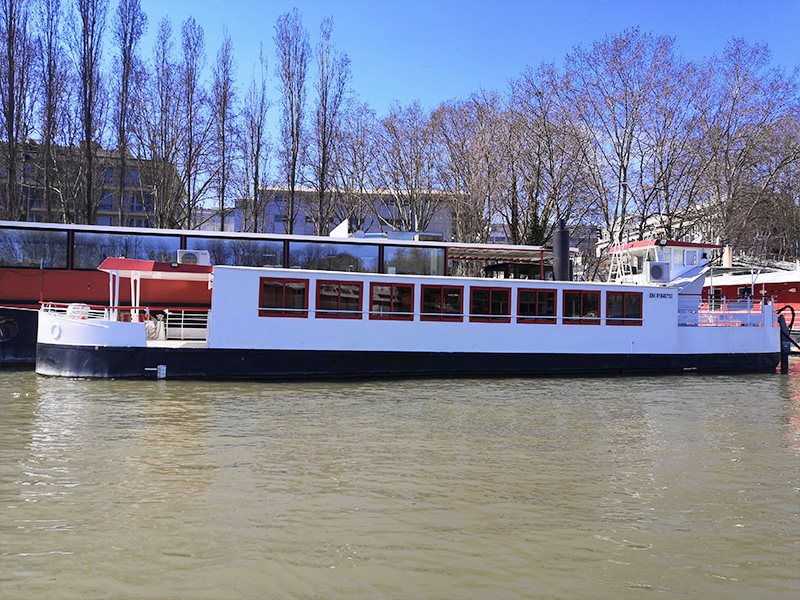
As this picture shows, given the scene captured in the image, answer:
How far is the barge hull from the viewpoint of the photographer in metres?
16.4

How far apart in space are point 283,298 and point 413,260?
494cm

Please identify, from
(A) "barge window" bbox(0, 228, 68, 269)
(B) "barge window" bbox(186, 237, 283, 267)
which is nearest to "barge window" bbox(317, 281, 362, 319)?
(B) "barge window" bbox(186, 237, 283, 267)

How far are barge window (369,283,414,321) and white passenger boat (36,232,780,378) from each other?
3 centimetres

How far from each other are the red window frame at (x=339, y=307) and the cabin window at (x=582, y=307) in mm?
6223

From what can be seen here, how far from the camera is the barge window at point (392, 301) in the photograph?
725 inches

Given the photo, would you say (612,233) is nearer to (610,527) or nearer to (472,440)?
(472,440)

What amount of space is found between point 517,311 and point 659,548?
44.6ft

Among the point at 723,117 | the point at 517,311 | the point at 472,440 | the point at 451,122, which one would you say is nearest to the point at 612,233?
the point at 723,117

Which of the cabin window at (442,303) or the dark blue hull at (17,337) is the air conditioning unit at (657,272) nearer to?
the cabin window at (442,303)

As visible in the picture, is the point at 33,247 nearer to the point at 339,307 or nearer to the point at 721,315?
the point at 339,307

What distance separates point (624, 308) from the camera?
20.2m

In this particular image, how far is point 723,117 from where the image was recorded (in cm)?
3638

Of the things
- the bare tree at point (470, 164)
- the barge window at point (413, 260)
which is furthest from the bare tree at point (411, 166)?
the barge window at point (413, 260)

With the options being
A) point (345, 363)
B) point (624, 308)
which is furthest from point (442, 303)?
point (624, 308)
